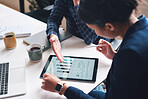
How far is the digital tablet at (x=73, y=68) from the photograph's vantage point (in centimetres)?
97

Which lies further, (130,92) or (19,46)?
(19,46)

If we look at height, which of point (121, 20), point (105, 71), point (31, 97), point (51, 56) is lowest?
point (31, 97)

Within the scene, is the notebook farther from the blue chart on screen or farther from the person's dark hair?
the person's dark hair

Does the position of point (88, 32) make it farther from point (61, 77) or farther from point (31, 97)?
point (31, 97)

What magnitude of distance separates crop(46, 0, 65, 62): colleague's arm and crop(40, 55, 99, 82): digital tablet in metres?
0.05

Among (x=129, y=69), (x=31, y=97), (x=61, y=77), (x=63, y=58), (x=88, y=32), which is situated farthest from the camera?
(x=88, y=32)

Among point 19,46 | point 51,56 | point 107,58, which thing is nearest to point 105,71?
point 107,58

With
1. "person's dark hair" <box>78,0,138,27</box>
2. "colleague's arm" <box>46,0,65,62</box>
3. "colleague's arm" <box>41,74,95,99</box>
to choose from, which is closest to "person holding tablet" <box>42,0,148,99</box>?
"person's dark hair" <box>78,0,138,27</box>

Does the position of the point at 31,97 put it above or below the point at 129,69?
below

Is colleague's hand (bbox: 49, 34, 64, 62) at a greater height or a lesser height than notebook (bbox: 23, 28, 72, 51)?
lesser

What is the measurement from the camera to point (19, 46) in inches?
49.2

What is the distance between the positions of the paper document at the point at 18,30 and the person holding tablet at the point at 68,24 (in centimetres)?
19

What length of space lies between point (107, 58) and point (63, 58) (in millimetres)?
297

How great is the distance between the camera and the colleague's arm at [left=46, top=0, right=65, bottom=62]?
1.15 meters
